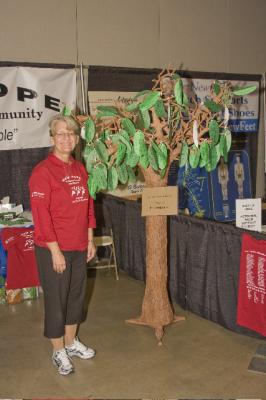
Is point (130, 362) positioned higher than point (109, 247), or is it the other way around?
point (109, 247)

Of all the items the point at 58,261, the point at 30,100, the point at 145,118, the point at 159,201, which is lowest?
the point at 58,261

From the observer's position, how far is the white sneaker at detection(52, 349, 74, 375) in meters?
2.93

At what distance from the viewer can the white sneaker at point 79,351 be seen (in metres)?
3.13

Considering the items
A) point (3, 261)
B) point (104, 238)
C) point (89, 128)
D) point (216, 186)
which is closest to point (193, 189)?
point (216, 186)

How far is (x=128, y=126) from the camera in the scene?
2.95m

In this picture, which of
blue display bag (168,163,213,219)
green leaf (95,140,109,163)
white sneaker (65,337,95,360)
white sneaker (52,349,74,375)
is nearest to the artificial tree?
green leaf (95,140,109,163)

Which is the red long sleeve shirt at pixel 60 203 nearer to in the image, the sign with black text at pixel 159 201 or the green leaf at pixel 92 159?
the green leaf at pixel 92 159

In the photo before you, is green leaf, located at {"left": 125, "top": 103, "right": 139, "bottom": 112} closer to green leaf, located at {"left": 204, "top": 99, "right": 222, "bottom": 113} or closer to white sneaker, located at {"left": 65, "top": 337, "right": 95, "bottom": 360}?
green leaf, located at {"left": 204, "top": 99, "right": 222, "bottom": 113}

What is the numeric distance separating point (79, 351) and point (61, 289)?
1.71ft

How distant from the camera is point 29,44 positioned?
16.8 ft

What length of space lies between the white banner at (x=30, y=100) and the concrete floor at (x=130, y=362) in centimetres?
186

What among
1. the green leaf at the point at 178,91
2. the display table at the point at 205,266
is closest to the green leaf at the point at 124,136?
the green leaf at the point at 178,91

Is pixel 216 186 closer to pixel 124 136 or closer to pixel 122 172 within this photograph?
pixel 122 172

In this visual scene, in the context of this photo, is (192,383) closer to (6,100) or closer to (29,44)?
(6,100)
